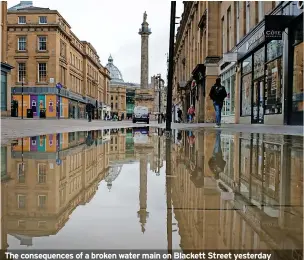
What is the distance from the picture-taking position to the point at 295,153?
4434 mm

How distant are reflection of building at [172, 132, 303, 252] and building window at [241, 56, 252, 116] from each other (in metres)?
17.1

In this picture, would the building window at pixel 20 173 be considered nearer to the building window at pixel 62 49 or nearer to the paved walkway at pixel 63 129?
the paved walkway at pixel 63 129

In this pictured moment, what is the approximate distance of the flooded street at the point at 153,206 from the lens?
1.47 metres

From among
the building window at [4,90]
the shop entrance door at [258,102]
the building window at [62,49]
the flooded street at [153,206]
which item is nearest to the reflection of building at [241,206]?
the flooded street at [153,206]

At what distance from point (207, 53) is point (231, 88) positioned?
13.9 feet

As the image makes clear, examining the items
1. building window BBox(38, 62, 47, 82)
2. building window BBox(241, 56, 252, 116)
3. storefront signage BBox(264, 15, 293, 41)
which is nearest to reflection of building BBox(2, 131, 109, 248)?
storefront signage BBox(264, 15, 293, 41)

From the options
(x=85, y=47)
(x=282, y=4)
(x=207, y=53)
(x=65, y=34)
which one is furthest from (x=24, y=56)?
(x=282, y=4)

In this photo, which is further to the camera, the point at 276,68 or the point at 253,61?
the point at 253,61

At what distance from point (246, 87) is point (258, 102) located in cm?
261

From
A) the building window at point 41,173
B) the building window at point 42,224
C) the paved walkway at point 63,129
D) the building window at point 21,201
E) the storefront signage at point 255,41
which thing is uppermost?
the storefront signage at point 255,41

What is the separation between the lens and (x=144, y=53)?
72.3 meters

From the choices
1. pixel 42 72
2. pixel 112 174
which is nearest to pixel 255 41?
pixel 112 174

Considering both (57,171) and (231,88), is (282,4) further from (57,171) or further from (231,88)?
(57,171)

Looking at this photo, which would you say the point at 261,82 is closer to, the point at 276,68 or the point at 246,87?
the point at 276,68
